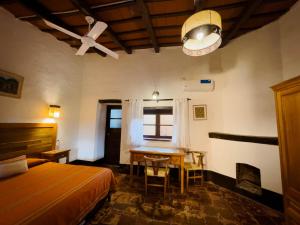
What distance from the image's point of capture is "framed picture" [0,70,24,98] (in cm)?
247

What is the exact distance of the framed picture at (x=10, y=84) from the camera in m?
2.47

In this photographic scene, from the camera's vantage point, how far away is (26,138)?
111 inches

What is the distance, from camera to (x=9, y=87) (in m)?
2.57

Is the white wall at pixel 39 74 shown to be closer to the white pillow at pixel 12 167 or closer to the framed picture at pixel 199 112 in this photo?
the white pillow at pixel 12 167

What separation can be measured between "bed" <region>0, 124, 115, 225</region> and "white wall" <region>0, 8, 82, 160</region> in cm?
59

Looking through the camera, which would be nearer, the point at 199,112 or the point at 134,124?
the point at 199,112

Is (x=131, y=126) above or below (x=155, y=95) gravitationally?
below

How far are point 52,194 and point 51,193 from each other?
0.10 feet

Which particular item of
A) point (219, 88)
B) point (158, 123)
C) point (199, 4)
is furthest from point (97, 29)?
point (219, 88)

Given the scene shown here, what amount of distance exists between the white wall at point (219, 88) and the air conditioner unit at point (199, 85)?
0.41ft

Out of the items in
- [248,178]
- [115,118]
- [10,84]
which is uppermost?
[10,84]

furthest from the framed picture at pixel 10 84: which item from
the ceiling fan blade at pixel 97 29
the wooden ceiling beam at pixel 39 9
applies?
the ceiling fan blade at pixel 97 29

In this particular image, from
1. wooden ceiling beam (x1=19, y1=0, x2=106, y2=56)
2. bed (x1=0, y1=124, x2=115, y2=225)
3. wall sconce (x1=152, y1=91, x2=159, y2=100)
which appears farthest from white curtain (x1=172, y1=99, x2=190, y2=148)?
wooden ceiling beam (x1=19, y1=0, x2=106, y2=56)

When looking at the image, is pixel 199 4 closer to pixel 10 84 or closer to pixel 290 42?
pixel 290 42
